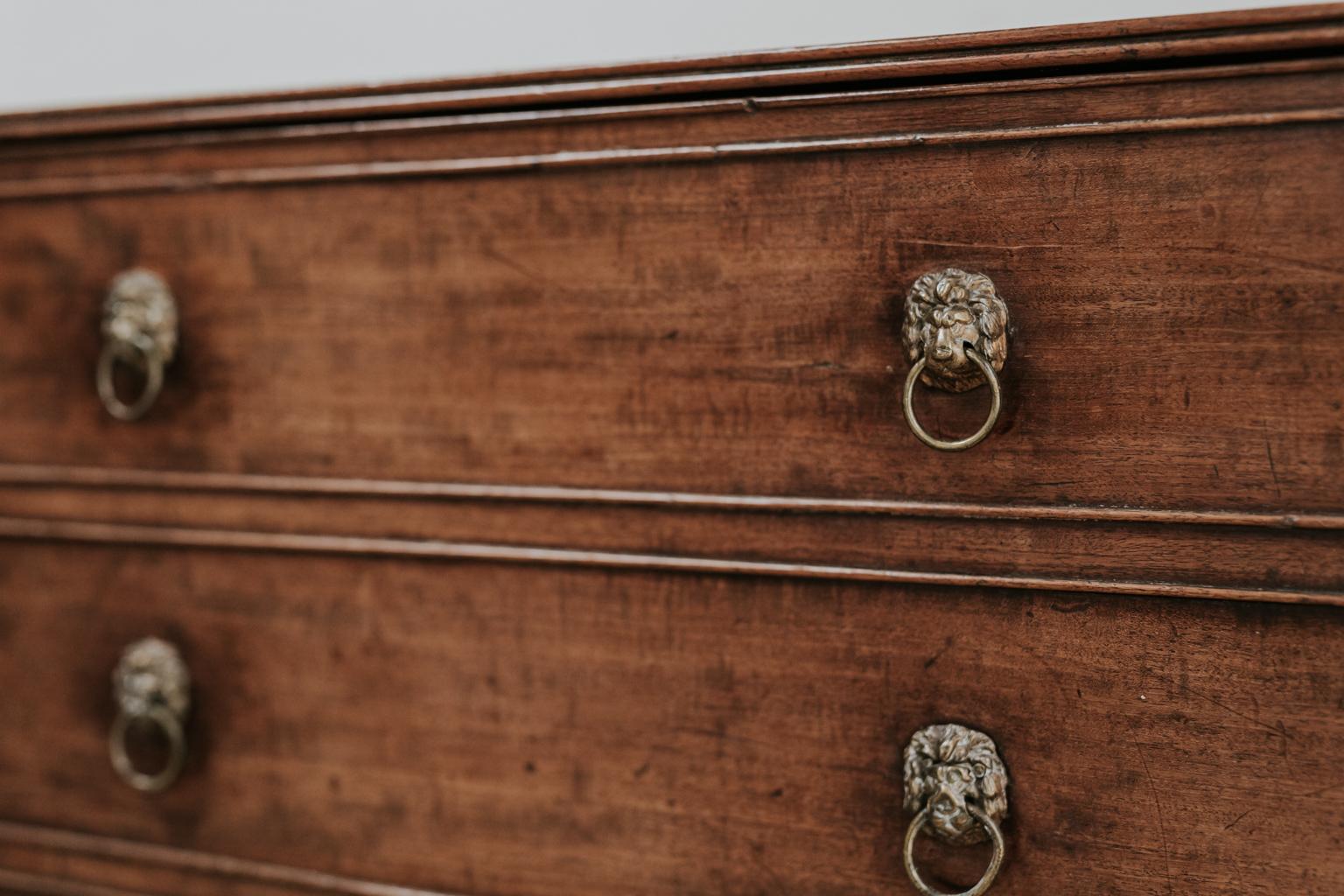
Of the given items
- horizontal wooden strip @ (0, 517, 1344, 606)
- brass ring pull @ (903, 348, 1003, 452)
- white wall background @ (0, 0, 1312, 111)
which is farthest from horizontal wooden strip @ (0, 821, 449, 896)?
white wall background @ (0, 0, 1312, 111)

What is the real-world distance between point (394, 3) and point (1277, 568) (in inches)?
33.8

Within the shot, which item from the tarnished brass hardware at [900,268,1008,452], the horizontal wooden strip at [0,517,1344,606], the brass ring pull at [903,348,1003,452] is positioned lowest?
the horizontal wooden strip at [0,517,1344,606]

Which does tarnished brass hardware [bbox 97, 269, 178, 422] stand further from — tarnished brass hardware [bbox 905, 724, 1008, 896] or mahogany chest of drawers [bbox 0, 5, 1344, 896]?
tarnished brass hardware [bbox 905, 724, 1008, 896]

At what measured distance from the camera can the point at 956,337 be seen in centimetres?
47

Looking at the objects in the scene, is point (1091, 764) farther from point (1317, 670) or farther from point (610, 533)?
point (610, 533)

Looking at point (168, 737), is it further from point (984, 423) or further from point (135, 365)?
point (984, 423)

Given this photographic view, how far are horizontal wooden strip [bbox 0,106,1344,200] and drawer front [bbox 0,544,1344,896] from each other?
8.6 inches

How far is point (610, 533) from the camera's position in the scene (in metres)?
0.56

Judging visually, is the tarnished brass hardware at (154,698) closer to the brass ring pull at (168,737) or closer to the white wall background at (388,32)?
the brass ring pull at (168,737)

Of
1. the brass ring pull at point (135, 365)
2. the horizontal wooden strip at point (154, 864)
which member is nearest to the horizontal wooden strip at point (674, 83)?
the brass ring pull at point (135, 365)

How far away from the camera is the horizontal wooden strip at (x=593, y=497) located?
0.46 metres

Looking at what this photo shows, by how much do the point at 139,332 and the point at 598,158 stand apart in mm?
310

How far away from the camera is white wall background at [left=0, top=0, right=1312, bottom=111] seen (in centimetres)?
82

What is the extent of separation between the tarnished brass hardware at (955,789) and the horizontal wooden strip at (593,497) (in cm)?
11
